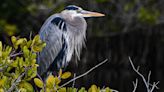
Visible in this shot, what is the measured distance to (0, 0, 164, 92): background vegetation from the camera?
6.91 m

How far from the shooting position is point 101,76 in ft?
26.4

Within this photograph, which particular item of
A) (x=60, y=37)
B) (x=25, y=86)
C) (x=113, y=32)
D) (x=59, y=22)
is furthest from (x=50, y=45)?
(x=113, y=32)

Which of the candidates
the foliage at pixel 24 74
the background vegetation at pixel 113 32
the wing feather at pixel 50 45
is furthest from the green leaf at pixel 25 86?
the background vegetation at pixel 113 32

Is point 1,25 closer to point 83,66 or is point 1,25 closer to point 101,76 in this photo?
point 83,66

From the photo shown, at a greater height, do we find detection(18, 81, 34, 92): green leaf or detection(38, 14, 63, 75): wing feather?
detection(18, 81, 34, 92): green leaf

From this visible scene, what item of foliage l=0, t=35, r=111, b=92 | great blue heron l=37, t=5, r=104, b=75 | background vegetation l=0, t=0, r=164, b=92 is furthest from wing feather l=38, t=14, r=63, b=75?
background vegetation l=0, t=0, r=164, b=92

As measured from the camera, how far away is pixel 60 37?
4258mm

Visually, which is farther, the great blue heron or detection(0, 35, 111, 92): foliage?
the great blue heron

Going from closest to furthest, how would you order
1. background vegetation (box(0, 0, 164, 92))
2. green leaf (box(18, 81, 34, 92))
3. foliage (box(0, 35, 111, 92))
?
foliage (box(0, 35, 111, 92)), green leaf (box(18, 81, 34, 92)), background vegetation (box(0, 0, 164, 92))

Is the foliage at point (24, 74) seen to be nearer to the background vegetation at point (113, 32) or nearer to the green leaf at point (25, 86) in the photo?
the green leaf at point (25, 86)

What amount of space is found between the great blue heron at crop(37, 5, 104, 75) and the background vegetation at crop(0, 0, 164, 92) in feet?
7.69

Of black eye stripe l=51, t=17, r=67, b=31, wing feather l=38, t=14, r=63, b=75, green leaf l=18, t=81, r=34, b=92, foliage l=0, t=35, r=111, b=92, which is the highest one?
foliage l=0, t=35, r=111, b=92

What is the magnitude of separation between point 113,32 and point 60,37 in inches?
129

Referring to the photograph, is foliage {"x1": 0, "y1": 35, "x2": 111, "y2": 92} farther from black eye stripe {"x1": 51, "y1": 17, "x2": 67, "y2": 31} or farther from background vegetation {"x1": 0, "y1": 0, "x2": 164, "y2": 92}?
background vegetation {"x1": 0, "y1": 0, "x2": 164, "y2": 92}
